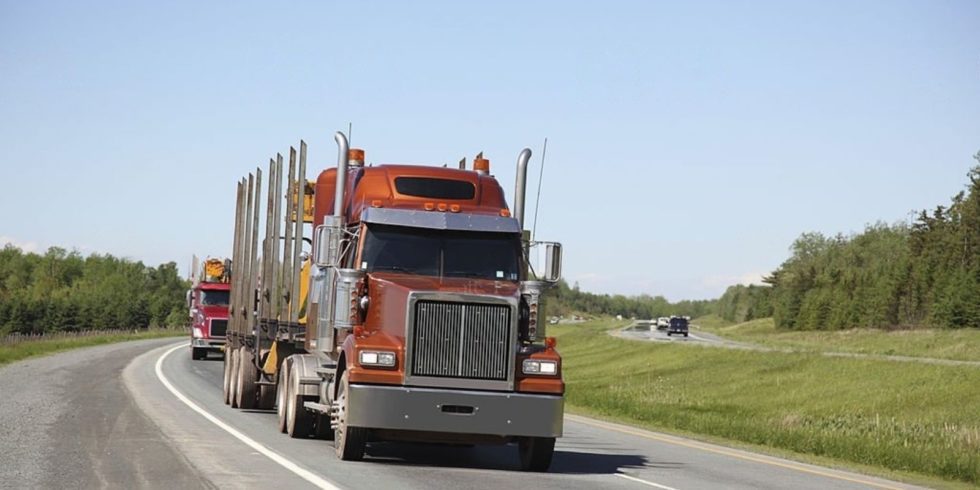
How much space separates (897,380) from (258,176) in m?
43.6

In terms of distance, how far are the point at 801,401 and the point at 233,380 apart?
4151cm

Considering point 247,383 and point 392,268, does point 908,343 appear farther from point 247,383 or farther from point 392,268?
point 392,268

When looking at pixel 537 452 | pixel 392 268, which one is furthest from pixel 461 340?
pixel 537 452

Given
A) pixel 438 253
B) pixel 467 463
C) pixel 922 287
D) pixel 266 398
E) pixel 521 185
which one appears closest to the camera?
pixel 438 253

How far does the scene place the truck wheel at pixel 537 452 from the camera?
667 inches

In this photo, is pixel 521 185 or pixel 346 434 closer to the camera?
pixel 346 434

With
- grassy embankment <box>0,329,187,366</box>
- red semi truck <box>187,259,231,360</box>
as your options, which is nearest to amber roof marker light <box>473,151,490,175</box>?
red semi truck <box>187,259,231,360</box>

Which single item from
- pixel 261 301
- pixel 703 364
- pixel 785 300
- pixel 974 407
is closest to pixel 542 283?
pixel 261 301

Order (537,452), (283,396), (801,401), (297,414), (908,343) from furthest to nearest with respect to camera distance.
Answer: (908,343) → (801,401) → (283,396) → (297,414) → (537,452)

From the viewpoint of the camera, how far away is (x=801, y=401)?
64.2 meters

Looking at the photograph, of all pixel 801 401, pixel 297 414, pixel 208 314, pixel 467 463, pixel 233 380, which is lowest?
pixel 801 401

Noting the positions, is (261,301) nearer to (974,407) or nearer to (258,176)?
(258,176)

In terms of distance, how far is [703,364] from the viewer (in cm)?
8556

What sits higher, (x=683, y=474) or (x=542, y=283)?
(x=542, y=283)
